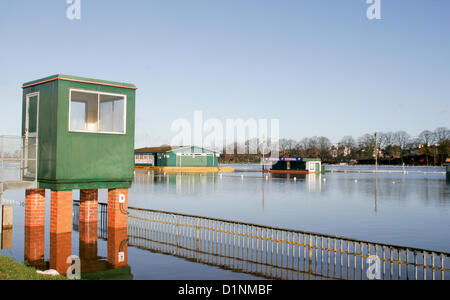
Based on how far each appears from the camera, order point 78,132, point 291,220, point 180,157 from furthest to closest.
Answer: point 180,157 → point 291,220 → point 78,132

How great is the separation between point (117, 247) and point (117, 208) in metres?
2.15

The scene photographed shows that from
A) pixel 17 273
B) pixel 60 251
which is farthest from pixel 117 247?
pixel 17 273

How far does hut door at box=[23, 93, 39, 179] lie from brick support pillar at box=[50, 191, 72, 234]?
2.00 m


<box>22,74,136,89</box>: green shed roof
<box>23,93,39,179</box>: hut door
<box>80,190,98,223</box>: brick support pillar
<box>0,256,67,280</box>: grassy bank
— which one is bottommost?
<box>0,256,67,280</box>: grassy bank

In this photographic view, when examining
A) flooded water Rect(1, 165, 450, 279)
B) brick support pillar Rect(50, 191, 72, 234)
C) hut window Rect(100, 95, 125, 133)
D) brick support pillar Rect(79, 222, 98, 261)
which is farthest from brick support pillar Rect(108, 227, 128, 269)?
hut window Rect(100, 95, 125, 133)

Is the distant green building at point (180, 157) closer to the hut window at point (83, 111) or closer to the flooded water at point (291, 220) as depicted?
the flooded water at point (291, 220)

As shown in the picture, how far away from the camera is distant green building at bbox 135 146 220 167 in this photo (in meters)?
104

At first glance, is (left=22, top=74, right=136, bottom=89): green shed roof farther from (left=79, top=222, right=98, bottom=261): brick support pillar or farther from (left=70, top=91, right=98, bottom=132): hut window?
(left=79, top=222, right=98, bottom=261): brick support pillar

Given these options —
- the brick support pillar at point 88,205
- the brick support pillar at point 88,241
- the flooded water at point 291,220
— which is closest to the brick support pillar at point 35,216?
the flooded water at point 291,220

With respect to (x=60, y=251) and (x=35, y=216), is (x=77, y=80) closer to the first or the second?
(x=35, y=216)

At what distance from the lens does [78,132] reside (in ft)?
59.5
